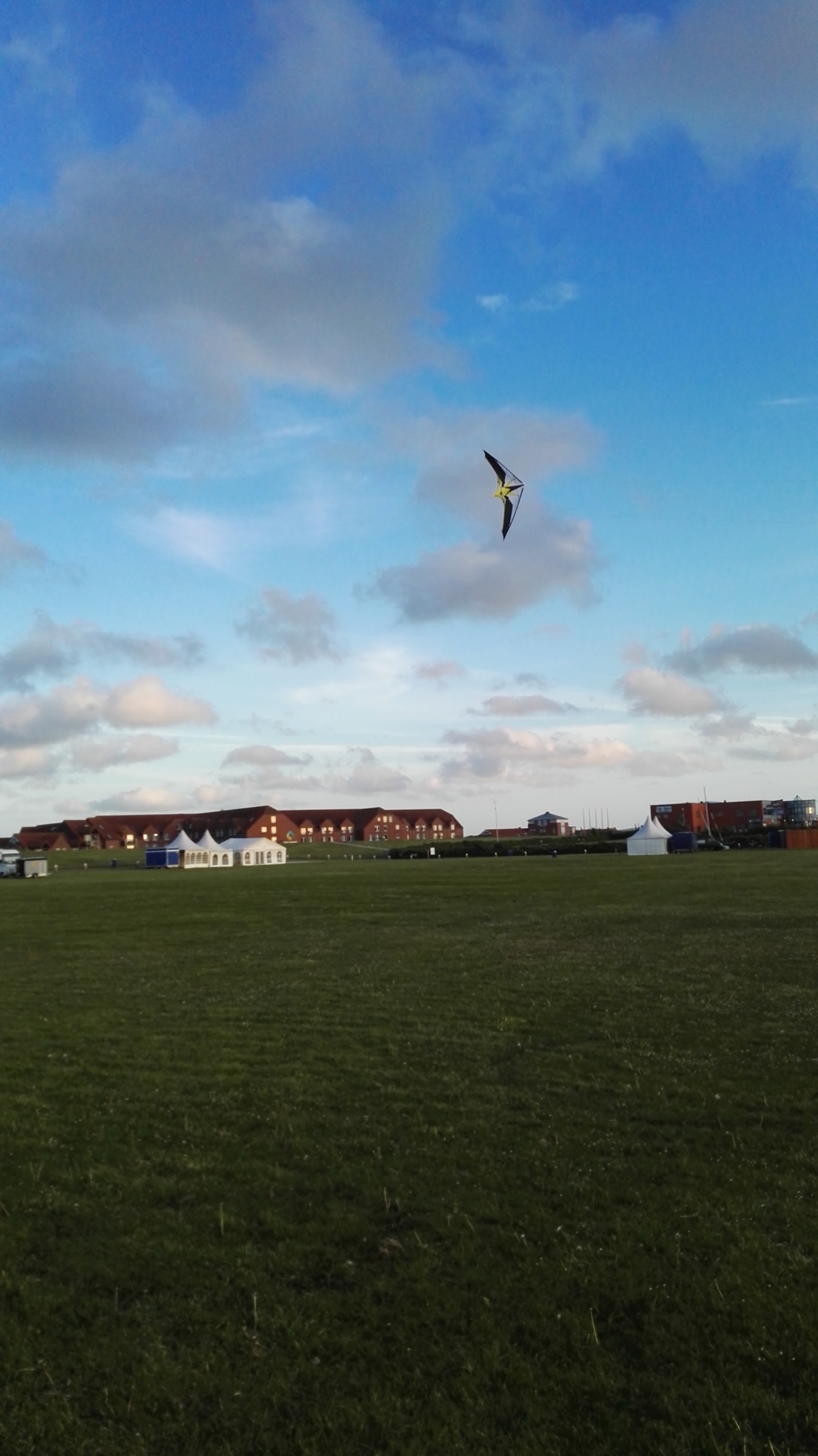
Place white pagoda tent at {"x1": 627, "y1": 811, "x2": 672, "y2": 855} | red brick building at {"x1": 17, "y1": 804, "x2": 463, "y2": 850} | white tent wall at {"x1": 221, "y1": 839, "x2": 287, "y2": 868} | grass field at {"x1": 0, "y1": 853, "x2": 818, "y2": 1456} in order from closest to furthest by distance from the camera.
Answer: grass field at {"x1": 0, "y1": 853, "x2": 818, "y2": 1456} < white pagoda tent at {"x1": 627, "y1": 811, "x2": 672, "y2": 855} < white tent wall at {"x1": 221, "y1": 839, "x2": 287, "y2": 868} < red brick building at {"x1": 17, "y1": 804, "x2": 463, "y2": 850}

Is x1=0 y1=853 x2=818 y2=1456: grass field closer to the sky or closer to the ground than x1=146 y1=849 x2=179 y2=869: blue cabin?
closer to the ground

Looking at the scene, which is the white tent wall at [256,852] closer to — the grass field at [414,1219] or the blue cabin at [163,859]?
the blue cabin at [163,859]

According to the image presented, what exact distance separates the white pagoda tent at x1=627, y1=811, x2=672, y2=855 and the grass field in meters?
83.2

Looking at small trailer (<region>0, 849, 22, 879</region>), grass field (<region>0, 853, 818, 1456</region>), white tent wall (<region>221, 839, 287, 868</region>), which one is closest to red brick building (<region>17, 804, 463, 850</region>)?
white tent wall (<region>221, 839, 287, 868</region>)

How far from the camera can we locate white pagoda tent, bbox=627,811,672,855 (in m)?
102

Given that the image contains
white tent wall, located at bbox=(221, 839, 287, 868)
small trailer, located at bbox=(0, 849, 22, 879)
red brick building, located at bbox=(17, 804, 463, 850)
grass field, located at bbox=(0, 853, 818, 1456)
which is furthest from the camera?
red brick building, located at bbox=(17, 804, 463, 850)

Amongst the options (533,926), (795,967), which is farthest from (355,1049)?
(533,926)

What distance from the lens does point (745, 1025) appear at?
53.1 feet

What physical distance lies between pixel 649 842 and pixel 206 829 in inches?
3943

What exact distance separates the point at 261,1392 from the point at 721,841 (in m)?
115

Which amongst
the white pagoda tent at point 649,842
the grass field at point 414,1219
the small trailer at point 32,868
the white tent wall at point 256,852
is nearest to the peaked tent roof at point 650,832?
the white pagoda tent at point 649,842

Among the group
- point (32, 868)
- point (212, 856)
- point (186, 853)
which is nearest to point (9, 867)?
point (32, 868)

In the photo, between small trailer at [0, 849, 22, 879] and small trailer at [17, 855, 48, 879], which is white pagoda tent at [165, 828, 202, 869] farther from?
small trailer at [17, 855, 48, 879]

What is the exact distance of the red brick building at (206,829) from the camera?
177m
